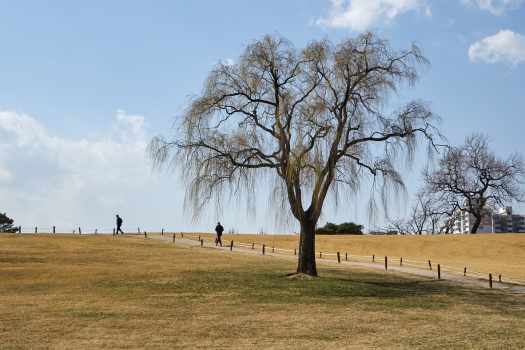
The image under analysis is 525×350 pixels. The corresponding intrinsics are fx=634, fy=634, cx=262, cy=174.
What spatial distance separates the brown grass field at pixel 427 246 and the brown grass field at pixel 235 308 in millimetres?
26316

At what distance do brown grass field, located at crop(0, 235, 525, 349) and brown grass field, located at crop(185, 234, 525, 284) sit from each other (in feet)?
86.3

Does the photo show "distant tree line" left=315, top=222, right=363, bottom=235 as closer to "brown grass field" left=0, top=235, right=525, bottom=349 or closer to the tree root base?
"brown grass field" left=0, top=235, right=525, bottom=349

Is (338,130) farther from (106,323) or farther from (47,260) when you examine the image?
(47,260)

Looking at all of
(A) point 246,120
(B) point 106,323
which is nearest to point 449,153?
(A) point 246,120

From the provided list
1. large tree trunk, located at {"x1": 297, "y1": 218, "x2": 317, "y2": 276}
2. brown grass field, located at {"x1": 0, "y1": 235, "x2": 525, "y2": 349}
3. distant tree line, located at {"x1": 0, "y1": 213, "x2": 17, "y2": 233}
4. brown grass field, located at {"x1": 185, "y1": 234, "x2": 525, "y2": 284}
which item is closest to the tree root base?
large tree trunk, located at {"x1": 297, "y1": 218, "x2": 317, "y2": 276}

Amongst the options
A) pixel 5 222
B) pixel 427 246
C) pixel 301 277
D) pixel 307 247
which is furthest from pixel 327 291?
pixel 5 222

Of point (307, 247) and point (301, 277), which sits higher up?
point (307, 247)

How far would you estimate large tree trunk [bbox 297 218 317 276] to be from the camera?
2761 centimetres

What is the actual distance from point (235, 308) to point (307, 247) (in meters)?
8.34

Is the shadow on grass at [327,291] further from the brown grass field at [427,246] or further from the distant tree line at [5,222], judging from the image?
the distant tree line at [5,222]

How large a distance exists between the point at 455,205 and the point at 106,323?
67.5 meters

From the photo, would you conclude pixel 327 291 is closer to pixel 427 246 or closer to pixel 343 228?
pixel 427 246

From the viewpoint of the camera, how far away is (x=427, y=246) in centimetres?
6444

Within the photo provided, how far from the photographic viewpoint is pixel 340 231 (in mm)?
92938
